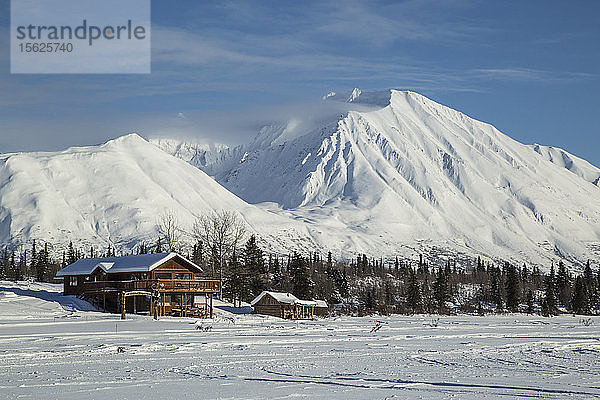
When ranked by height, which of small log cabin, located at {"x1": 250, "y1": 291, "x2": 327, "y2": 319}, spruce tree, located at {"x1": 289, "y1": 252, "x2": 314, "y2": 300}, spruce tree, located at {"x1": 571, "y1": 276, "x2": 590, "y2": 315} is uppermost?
spruce tree, located at {"x1": 289, "y1": 252, "x2": 314, "y2": 300}

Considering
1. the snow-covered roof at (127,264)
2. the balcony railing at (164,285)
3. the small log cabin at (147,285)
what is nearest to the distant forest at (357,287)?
the small log cabin at (147,285)

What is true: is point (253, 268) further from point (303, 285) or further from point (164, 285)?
point (164, 285)

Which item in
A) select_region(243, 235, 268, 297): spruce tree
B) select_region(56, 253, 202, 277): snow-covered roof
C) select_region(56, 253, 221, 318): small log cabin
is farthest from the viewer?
select_region(243, 235, 268, 297): spruce tree

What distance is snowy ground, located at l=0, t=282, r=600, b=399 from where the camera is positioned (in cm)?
1922

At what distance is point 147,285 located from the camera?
2662 inches

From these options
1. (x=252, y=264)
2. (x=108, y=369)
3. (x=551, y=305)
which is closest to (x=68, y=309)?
(x=252, y=264)

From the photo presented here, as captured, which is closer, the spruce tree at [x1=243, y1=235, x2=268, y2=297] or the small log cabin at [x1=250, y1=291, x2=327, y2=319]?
the small log cabin at [x1=250, y1=291, x2=327, y2=319]

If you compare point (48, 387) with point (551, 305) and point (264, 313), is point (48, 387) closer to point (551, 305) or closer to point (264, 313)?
point (264, 313)

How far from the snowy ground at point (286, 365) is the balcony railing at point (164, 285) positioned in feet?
80.7

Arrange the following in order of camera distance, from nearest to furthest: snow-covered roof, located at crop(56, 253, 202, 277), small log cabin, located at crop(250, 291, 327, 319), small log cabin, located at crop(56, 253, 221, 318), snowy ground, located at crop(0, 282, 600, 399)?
1. snowy ground, located at crop(0, 282, 600, 399)
2. small log cabin, located at crop(56, 253, 221, 318)
3. snow-covered roof, located at crop(56, 253, 202, 277)
4. small log cabin, located at crop(250, 291, 327, 319)

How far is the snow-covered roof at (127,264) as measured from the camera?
70812mm

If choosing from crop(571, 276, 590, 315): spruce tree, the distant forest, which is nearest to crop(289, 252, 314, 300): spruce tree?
the distant forest

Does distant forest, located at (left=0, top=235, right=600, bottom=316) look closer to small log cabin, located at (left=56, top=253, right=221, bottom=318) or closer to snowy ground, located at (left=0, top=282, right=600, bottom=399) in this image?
small log cabin, located at (left=56, top=253, right=221, bottom=318)

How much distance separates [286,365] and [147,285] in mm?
44601
